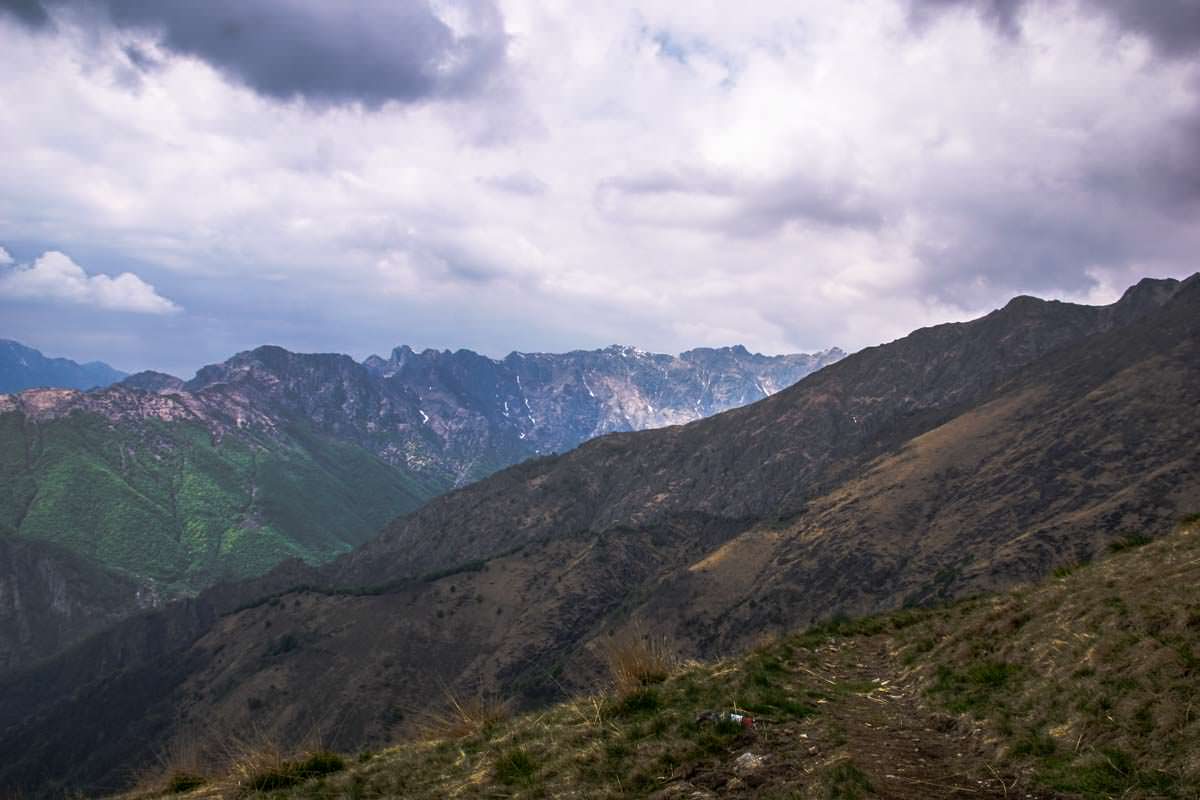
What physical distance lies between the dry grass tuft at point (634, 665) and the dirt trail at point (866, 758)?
2.57 metres

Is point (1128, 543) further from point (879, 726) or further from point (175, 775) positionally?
point (175, 775)

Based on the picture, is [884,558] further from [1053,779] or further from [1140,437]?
[1053,779]

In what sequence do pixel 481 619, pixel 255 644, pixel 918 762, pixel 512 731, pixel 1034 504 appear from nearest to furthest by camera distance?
pixel 918 762 < pixel 512 731 < pixel 1034 504 < pixel 481 619 < pixel 255 644

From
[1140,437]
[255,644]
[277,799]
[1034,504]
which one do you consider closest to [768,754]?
[277,799]

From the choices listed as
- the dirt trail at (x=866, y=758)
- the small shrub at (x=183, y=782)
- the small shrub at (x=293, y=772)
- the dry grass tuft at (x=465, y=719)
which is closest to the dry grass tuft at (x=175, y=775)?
the small shrub at (x=183, y=782)

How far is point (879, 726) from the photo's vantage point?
11578 mm

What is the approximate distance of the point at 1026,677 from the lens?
12.1 m

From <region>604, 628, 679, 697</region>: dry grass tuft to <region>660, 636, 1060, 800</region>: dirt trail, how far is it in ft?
8.43

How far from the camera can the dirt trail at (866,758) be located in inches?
345

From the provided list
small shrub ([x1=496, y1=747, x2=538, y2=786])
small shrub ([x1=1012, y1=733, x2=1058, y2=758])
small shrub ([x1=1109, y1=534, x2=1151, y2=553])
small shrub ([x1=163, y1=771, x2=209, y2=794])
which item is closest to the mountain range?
small shrub ([x1=1109, y1=534, x2=1151, y2=553])

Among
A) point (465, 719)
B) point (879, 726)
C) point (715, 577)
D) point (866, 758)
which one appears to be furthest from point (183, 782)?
point (715, 577)

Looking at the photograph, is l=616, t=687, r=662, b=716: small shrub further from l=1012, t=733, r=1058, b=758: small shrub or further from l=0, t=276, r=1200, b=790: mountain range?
l=0, t=276, r=1200, b=790: mountain range

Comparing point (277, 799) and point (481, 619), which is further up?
point (277, 799)

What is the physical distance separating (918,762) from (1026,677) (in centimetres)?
353
